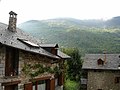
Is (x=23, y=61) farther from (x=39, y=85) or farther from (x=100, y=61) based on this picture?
(x=100, y=61)

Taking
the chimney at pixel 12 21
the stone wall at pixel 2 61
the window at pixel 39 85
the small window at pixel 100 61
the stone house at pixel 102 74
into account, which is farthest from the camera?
the small window at pixel 100 61

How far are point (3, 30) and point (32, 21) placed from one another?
142m

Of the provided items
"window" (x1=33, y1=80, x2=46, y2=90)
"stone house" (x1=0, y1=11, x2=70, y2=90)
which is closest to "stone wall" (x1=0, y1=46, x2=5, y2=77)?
"stone house" (x1=0, y1=11, x2=70, y2=90)

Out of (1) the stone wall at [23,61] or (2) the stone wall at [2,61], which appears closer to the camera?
(2) the stone wall at [2,61]

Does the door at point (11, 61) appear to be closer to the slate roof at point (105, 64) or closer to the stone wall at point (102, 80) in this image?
the slate roof at point (105, 64)

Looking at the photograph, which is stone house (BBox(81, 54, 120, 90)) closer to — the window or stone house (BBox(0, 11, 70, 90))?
stone house (BBox(0, 11, 70, 90))

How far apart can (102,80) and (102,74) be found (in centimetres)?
80

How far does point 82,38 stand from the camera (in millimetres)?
100375

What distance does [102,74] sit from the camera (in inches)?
1421

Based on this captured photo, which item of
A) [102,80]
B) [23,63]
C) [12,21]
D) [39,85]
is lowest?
[102,80]

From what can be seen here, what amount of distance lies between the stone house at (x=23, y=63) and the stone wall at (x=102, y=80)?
44.5ft

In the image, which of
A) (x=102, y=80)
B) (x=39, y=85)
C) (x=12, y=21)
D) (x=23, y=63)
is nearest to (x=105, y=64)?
(x=102, y=80)

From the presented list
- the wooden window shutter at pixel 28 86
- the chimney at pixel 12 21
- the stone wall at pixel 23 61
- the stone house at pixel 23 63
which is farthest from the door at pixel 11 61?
the chimney at pixel 12 21

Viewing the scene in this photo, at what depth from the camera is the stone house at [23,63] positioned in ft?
53.8
